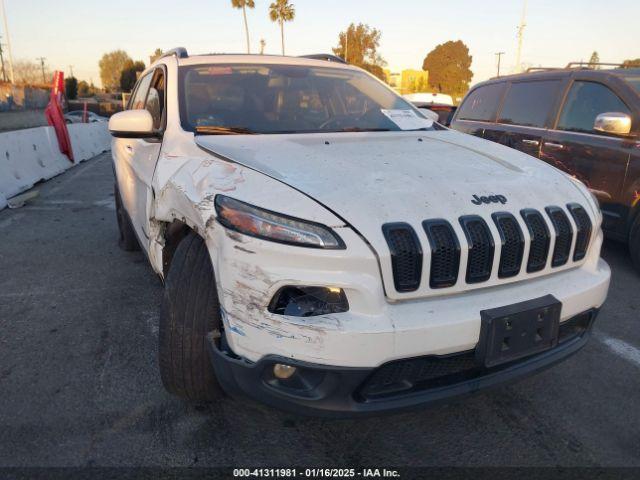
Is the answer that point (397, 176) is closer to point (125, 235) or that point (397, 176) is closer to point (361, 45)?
point (125, 235)

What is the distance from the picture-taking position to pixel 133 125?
2.79 meters

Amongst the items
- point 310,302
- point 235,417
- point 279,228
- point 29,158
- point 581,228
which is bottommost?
point 235,417

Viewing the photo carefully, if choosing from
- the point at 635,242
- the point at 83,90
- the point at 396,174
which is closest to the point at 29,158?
the point at 396,174

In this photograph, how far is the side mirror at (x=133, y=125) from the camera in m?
2.79

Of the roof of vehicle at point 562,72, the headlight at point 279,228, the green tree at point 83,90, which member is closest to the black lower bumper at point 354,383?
the headlight at point 279,228

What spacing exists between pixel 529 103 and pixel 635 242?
1.94 m

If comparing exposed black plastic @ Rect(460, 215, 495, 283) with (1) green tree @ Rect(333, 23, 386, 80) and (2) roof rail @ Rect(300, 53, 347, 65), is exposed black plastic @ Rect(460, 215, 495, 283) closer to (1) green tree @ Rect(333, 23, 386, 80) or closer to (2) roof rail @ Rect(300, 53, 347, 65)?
(2) roof rail @ Rect(300, 53, 347, 65)

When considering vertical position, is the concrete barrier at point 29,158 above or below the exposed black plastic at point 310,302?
below

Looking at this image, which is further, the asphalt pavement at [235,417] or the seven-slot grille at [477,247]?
the asphalt pavement at [235,417]

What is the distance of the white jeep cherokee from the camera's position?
1.72 meters

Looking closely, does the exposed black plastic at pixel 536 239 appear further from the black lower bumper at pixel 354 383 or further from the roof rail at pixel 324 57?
the roof rail at pixel 324 57

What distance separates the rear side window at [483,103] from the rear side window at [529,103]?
0.56 ft

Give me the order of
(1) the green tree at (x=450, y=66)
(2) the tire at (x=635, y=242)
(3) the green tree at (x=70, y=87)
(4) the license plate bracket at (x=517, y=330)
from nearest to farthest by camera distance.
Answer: (4) the license plate bracket at (x=517, y=330) → (2) the tire at (x=635, y=242) → (3) the green tree at (x=70, y=87) → (1) the green tree at (x=450, y=66)

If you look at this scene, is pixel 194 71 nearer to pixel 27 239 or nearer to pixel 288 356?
pixel 288 356
